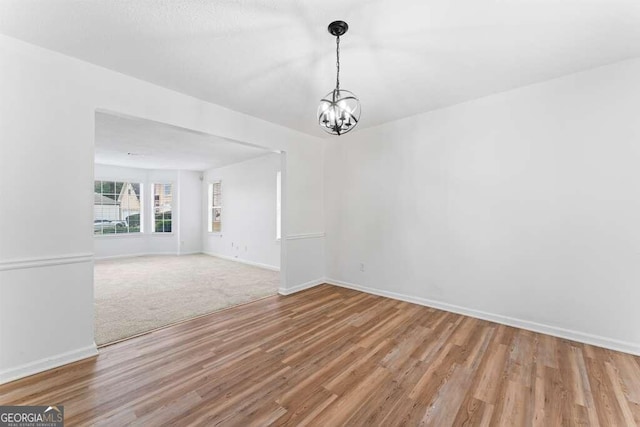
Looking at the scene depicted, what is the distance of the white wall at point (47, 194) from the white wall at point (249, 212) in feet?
12.4

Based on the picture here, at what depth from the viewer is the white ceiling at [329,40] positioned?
5.98 ft

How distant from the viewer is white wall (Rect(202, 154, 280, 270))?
20.7 ft

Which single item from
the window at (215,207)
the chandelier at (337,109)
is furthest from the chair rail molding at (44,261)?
the window at (215,207)

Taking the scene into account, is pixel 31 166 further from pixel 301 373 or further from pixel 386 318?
pixel 386 318

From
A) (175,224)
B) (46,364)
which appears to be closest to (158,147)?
(175,224)

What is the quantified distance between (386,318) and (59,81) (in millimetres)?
4125

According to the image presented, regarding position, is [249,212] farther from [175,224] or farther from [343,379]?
[343,379]

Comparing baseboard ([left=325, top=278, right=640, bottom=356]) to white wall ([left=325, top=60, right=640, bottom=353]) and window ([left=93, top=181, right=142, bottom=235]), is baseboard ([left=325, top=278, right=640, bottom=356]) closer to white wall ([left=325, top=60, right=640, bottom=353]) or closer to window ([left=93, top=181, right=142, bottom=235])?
white wall ([left=325, top=60, right=640, bottom=353])

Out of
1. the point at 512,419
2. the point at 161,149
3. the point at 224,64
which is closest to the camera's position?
the point at 512,419

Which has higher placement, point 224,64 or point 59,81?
point 224,64

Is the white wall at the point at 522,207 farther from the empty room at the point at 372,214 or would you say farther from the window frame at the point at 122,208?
the window frame at the point at 122,208

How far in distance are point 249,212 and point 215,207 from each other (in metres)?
2.00

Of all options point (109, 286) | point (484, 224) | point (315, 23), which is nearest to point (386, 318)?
point (484, 224)

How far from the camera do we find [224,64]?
8.23 feet
